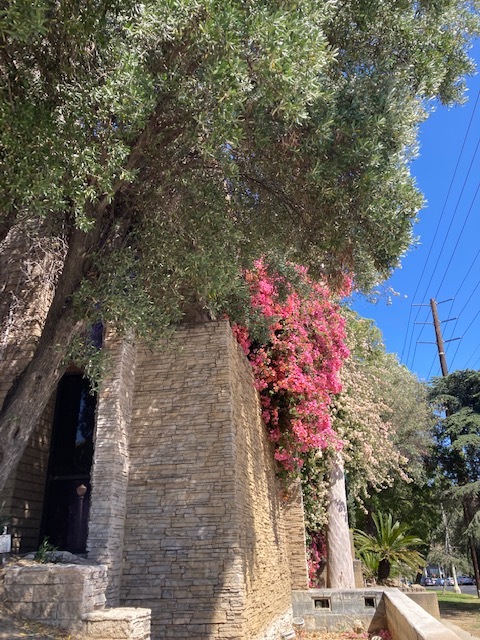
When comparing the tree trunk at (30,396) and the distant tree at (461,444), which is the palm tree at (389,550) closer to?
the distant tree at (461,444)

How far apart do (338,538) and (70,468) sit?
6.52 metres

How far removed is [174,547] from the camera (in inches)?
270

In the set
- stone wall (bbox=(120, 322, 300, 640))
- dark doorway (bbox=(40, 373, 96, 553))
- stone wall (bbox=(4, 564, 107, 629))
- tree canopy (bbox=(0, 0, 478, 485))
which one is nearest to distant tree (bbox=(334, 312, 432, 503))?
stone wall (bbox=(120, 322, 300, 640))

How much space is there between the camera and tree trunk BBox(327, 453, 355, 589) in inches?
451

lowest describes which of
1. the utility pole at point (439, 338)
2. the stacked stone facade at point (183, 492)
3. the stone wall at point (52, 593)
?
the stone wall at point (52, 593)

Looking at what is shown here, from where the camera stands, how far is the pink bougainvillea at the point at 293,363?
8.76 metres

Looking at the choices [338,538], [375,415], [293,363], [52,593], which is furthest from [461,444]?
[52,593]

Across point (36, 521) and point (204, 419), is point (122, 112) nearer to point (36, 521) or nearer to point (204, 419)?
point (204, 419)

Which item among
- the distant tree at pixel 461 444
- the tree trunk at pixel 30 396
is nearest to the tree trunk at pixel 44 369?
the tree trunk at pixel 30 396

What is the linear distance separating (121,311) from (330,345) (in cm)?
593

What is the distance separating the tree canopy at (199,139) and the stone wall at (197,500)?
1651mm

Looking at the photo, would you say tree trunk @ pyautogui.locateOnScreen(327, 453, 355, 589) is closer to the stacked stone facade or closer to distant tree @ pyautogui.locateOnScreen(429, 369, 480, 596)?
the stacked stone facade

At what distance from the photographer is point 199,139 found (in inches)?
198

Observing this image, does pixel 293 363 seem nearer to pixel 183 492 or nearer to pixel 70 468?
pixel 183 492
